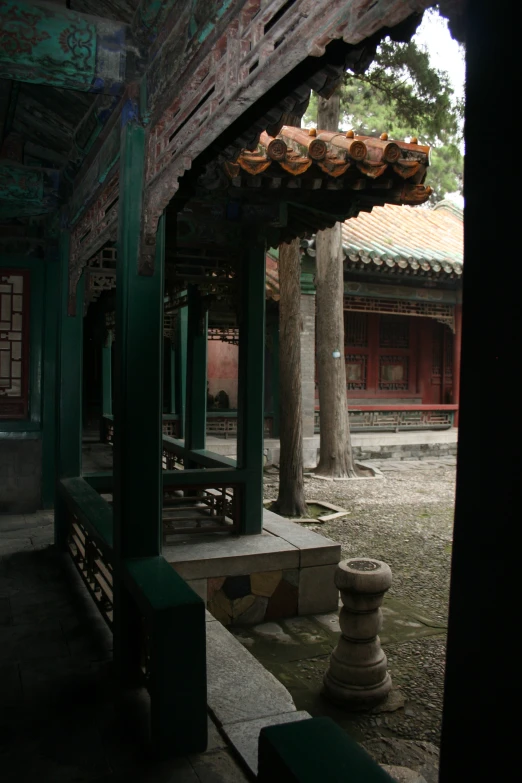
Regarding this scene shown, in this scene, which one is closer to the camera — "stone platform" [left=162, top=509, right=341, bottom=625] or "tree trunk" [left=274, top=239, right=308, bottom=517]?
"stone platform" [left=162, top=509, right=341, bottom=625]

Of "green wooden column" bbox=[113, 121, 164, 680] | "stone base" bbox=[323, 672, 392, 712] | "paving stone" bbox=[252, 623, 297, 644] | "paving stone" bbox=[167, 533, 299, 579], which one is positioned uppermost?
"green wooden column" bbox=[113, 121, 164, 680]

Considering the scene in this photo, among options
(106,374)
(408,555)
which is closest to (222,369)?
(106,374)

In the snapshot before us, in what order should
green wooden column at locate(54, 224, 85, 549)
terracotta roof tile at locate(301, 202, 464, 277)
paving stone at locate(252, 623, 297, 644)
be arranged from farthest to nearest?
terracotta roof tile at locate(301, 202, 464, 277) → green wooden column at locate(54, 224, 85, 549) → paving stone at locate(252, 623, 297, 644)

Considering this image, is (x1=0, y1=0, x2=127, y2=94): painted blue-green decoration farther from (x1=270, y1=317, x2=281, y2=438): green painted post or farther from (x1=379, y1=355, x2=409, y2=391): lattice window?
(x1=379, y1=355, x2=409, y2=391): lattice window


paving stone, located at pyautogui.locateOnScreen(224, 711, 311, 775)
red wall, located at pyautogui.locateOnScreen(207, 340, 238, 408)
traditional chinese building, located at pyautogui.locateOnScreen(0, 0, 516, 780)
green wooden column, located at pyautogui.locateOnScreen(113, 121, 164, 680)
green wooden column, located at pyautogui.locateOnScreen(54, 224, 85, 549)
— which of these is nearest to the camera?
traditional chinese building, located at pyautogui.locateOnScreen(0, 0, 516, 780)

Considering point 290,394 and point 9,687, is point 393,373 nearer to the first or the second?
point 290,394

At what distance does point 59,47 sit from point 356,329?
12863mm


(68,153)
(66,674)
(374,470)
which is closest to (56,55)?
(68,153)

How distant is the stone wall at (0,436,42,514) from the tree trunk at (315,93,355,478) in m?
5.24

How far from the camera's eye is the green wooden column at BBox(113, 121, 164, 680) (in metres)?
3.02

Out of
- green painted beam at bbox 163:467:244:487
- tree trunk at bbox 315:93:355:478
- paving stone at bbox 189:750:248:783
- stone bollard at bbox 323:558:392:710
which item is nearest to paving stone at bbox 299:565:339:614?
green painted beam at bbox 163:467:244:487

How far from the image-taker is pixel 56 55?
110 inches

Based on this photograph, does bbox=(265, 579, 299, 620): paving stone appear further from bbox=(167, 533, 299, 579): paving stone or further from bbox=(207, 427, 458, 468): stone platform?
bbox=(207, 427, 458, 468): stone platform

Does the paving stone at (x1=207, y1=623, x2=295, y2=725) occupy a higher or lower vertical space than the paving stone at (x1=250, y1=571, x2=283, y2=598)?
higher
